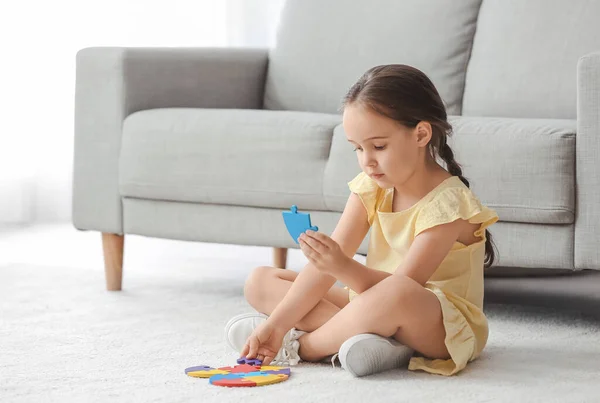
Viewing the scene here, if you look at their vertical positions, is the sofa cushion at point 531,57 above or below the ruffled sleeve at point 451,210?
above

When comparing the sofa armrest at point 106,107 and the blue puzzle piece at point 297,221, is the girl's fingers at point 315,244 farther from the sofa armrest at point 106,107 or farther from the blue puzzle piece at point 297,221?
the sofa armrest at point 106,107

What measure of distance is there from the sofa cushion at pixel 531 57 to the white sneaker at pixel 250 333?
992 millimetres

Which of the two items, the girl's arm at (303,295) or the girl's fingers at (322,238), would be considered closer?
the girl's fingers at (322,238)

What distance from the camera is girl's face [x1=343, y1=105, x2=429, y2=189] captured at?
1552mm

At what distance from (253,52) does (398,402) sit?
158 cm

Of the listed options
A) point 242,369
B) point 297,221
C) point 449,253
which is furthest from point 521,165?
point 242,369

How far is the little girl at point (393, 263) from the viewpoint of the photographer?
1.52 metres

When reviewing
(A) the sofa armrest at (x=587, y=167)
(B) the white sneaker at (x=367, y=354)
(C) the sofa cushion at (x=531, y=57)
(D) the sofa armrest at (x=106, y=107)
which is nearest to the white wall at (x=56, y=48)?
(D) the sofa armrest at (x=106, y=107)

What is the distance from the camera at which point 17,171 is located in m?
3.57

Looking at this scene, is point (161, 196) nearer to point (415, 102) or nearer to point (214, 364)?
point (214, 364)

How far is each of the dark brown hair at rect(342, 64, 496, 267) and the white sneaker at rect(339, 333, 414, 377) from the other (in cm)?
34

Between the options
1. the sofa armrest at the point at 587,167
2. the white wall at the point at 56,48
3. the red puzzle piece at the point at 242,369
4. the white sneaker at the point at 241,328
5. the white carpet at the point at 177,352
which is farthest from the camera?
the white wall at the point at 56,48

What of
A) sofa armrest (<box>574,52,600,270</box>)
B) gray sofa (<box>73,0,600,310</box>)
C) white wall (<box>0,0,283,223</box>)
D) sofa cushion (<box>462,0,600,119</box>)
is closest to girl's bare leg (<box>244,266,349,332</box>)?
gray sofa (<box>73,0,600,310</box>)

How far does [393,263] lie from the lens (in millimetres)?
1687
